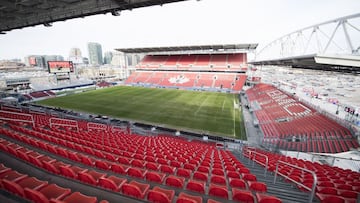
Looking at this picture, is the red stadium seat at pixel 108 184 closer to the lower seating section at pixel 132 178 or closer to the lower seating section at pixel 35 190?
the lower seating section at pixel 132 178

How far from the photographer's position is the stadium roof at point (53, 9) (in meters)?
6.80

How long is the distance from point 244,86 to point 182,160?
34125 millimetres

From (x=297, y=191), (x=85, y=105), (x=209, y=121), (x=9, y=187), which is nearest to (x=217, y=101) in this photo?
(x=209, y=121)

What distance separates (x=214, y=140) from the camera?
13.5m

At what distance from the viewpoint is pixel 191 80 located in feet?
126

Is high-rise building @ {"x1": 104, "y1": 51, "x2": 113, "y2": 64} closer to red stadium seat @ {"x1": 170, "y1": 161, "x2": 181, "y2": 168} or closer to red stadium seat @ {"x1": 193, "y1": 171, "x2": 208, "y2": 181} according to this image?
red stadium seat @ {"x1": 170, "y1": 161, "x2": 181, "y2": 168}

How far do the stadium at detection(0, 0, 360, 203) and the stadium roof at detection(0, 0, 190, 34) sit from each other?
59 mm

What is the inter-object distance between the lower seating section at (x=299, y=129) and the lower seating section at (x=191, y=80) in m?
14.6

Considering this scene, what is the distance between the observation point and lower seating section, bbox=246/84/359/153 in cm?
1027

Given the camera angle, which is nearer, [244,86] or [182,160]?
[182,160]

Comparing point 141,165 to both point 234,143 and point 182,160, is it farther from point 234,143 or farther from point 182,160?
point 234,143

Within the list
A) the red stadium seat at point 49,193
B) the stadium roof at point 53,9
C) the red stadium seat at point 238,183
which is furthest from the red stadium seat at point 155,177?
the stadium roof at point 53,9

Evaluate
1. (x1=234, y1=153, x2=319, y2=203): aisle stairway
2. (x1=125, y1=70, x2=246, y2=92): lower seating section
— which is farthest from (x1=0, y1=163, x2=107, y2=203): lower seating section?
(x1=125, y1=70, x2=246, y2=92): lower seating section

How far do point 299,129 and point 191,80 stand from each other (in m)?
27.5
